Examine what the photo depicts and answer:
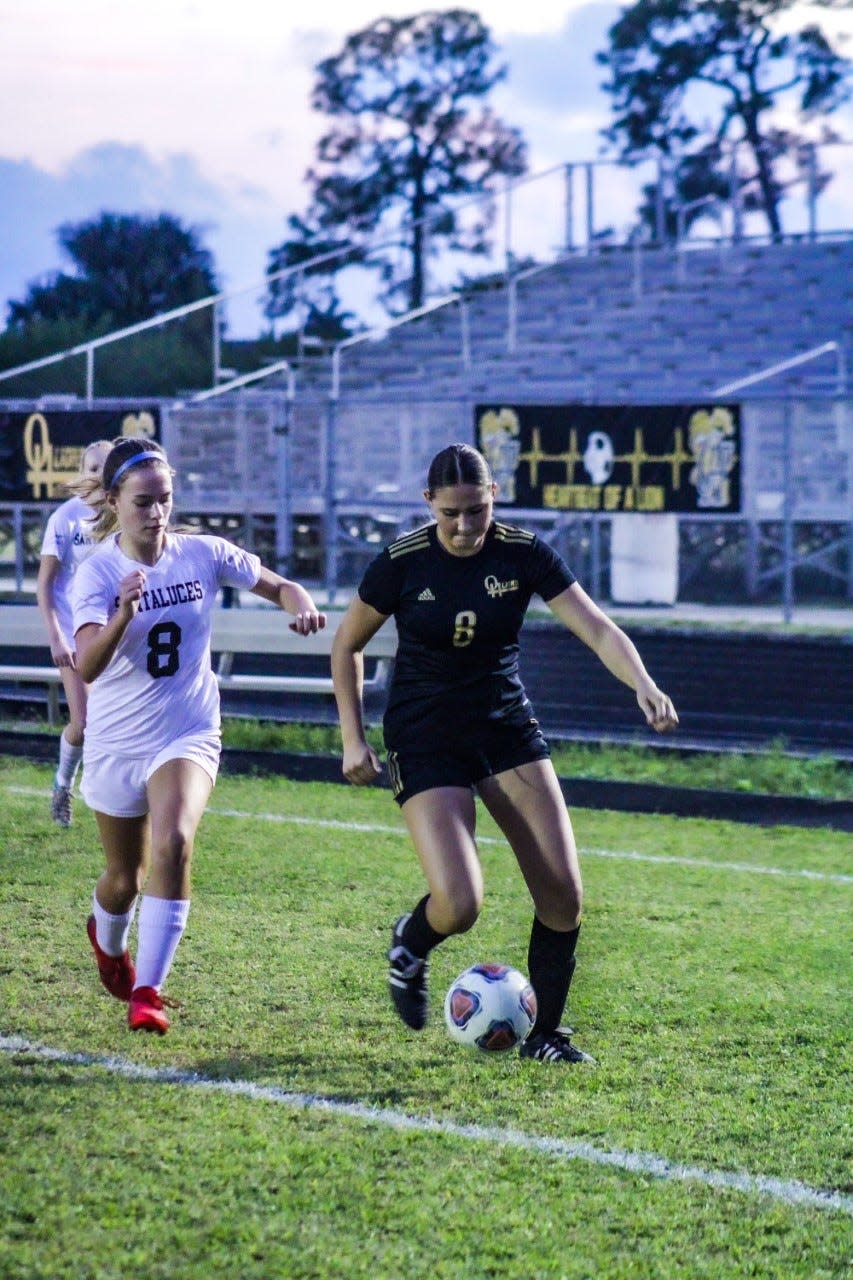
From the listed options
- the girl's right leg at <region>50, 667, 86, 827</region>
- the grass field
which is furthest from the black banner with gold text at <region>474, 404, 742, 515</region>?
the girl's right leg at <region>50, 667, 86, 827</region>

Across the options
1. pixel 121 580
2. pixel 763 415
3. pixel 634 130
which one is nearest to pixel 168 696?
pixel 121 580

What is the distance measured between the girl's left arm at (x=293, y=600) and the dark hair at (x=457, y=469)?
723 mm

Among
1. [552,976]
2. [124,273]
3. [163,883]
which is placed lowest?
[552,976]

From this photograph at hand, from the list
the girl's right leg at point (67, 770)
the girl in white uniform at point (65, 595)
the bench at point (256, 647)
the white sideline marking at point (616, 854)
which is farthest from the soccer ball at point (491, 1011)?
the bench at point (256, 647)

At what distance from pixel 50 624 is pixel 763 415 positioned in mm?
14678

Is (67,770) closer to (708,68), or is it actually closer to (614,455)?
(614,455)

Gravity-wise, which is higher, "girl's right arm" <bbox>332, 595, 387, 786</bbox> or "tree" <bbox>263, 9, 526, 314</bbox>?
"tree" <bbox>263, 9, 526, 314</bbox>

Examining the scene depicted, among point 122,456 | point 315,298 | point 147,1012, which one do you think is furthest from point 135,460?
point 315,298

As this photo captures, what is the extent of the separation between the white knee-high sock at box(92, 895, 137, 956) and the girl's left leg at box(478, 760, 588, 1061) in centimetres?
140

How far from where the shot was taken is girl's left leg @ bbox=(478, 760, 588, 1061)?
Result: 5.81 metres

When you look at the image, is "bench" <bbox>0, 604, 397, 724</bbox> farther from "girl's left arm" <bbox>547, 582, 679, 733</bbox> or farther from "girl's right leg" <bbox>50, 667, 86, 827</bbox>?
"girl's left arm" <bbox>547, 582, 679, 733</bbox>

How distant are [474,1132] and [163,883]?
141cm

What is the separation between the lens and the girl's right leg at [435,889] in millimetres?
5730

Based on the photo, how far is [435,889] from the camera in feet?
18.9
